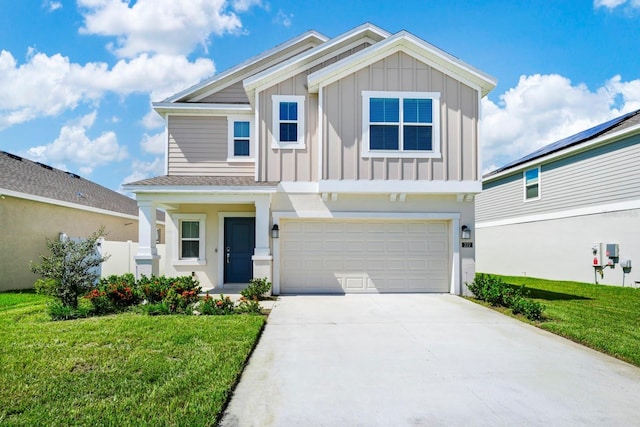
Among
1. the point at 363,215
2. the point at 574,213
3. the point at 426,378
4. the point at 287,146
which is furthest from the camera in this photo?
the point at 574,213

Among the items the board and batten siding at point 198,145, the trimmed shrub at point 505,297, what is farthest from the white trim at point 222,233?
the trimmed shrub at point 505,297

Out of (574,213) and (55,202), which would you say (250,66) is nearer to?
(55,202)

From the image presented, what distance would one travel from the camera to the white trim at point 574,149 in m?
13.6

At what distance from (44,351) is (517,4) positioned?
526 inches

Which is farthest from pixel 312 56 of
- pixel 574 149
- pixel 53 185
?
pixel 53 185

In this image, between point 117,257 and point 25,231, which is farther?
point 117,257

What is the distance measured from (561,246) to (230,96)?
44.3 ft

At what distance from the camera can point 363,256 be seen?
11.6 meters

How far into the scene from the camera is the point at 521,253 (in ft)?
62.2

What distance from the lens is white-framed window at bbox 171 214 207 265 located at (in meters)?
12.8

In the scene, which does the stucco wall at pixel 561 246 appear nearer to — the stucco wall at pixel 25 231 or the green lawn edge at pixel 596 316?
the green lawn edge at pixel 596 316

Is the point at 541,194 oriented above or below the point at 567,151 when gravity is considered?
below

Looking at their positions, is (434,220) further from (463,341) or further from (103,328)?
(103,328)

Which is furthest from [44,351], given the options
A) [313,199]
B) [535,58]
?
[535,58]
